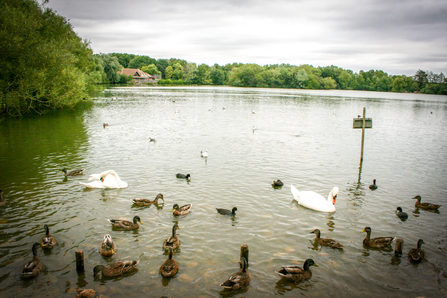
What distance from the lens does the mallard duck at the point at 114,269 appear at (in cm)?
717

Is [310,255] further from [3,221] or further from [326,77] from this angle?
[326,77]

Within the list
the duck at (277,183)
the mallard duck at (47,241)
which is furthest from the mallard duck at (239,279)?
the duck at (277,183)

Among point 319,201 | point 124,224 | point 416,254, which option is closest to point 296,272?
point 416,254

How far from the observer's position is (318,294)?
6902 millimetres

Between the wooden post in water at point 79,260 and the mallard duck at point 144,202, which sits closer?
the wooden post in water at point 79,260

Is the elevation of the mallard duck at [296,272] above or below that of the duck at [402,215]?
below

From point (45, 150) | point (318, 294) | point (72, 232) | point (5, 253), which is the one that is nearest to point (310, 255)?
point (318, 294)

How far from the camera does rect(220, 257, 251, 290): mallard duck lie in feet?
22.5

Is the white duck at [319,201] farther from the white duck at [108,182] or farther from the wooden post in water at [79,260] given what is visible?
the wooden post in water at [79,260]

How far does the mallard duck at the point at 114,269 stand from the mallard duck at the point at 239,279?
244 cm

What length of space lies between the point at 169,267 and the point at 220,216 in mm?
3678

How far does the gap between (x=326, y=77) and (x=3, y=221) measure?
202 metres

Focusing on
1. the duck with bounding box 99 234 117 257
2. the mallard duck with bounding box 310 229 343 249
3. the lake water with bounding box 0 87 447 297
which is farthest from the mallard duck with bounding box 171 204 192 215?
the mallard duck with bounding box 310 229 343 249

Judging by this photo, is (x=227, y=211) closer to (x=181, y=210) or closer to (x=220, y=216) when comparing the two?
(x=220, y=216)
